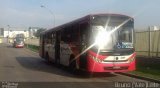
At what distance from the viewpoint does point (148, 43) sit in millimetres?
25922

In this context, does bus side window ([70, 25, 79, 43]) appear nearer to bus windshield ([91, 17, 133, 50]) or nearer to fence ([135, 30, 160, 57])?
bus windshield ([91, 17, 133, 50])

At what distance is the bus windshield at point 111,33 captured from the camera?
1758 centimetres

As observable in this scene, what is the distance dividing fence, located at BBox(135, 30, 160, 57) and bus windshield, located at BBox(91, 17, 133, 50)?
276 inches

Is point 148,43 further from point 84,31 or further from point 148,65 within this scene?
point 84,31

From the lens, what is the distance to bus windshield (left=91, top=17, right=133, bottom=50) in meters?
17.6

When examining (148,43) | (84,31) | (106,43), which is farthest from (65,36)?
(148,43)

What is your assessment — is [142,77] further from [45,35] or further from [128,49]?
[45,35]

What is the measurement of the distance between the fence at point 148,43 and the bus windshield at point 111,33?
7.00 metres

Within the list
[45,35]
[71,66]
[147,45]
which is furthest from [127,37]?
[45,35]

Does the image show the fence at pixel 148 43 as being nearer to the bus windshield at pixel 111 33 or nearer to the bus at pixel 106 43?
the bus at pixel 106 43

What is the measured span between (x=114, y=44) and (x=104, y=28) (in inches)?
36.3

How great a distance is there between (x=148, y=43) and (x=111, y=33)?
29.0ft

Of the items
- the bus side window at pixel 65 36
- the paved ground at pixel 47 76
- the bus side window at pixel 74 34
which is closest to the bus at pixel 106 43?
the bus side window at pixel 74 34

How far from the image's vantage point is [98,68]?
690 inches
